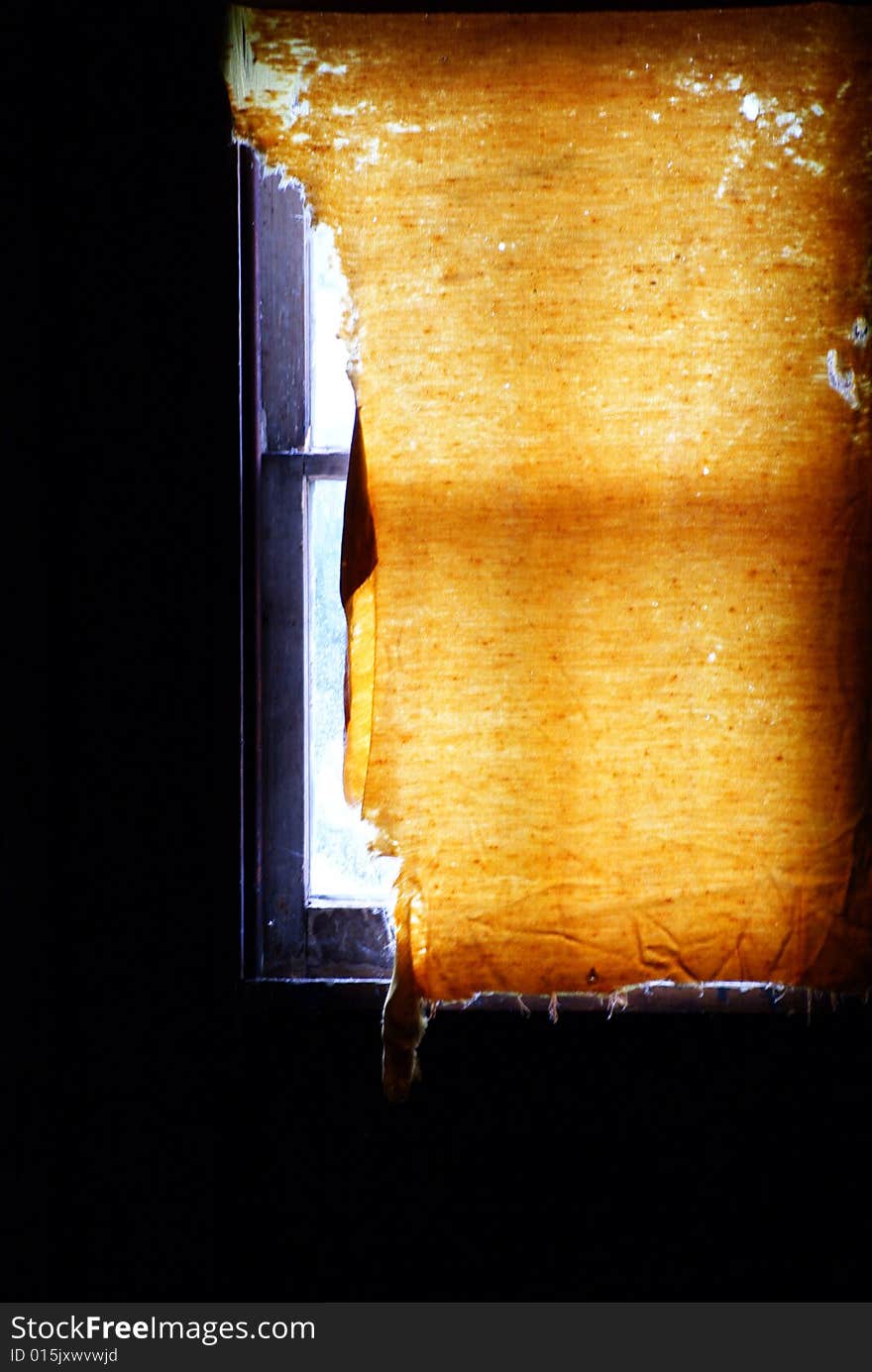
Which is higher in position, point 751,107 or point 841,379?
point 751,107

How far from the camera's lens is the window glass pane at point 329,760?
3.74ft

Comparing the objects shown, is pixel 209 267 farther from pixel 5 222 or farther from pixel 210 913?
pixel 210 913

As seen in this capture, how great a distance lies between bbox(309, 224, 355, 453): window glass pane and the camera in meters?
1.10

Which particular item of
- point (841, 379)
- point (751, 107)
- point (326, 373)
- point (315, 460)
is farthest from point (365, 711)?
point (751, 107)

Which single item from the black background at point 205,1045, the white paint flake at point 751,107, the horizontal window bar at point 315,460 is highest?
the white paint flake at point 751,107

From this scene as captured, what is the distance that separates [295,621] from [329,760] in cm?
23

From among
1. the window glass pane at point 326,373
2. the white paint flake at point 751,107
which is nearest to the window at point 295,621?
the window glass pane at point 326,373

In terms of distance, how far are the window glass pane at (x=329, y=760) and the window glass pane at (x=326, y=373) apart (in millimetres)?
160

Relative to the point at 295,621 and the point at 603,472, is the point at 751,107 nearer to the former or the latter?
the point at 603,472

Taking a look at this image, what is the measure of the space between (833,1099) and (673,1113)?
0.24m

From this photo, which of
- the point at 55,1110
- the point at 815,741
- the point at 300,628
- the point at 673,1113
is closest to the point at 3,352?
the point at 300,628

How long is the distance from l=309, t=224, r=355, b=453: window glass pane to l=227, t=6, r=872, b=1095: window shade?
10cm

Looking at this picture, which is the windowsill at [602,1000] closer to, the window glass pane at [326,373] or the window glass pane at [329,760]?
the window glass pane at [329,760]

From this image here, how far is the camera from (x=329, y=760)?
3.77 ft
